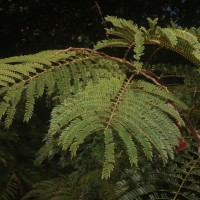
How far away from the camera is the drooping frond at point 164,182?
4.67ft

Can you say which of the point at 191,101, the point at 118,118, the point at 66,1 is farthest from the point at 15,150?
the point at 66,1

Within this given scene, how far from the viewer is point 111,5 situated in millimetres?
5340

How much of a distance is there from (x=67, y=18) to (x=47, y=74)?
423 cm

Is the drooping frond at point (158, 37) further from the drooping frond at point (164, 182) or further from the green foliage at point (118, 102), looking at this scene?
the drooping frond at point (164, 182)

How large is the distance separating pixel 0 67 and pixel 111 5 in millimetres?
4249

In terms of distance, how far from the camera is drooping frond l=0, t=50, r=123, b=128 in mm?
1258

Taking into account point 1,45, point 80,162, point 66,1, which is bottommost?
point 80,162

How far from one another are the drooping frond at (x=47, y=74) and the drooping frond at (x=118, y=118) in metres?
0.08

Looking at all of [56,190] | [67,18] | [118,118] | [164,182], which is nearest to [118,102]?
[118,118]

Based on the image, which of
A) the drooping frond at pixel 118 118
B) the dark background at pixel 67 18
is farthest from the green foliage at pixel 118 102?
the dark background at pixel 67 18

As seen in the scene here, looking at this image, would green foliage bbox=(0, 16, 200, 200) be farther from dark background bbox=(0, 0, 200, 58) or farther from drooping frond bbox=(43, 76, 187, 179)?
dark background bbox=(0, 0, 200, 58)

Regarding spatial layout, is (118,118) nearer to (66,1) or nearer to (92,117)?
(92,117)

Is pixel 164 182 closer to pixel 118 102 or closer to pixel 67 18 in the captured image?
pixel 118 102

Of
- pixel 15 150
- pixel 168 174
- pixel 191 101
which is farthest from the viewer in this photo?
pixel 15 150
